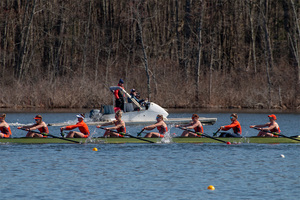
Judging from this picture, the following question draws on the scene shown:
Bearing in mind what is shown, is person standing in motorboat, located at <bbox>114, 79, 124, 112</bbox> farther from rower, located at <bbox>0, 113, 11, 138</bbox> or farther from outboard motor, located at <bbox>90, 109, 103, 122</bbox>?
rower, located at <bbox>0, 113, 11, 138</bbox>

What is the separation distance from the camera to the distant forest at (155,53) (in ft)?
143

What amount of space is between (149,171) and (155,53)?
34.5 m

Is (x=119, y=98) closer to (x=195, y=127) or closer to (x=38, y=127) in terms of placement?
(x=195, y=127)

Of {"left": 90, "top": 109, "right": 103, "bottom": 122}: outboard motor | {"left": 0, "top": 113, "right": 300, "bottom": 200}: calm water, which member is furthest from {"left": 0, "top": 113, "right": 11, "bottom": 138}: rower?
{"left": 90, "top": 109, "right": 103, "bottom": 122}: outboard motor

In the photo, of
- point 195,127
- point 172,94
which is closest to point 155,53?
point 172,94

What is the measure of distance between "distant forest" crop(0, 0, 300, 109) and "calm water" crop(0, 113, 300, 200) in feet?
69.1

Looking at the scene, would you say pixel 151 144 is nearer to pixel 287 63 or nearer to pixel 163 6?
pixel 287 63

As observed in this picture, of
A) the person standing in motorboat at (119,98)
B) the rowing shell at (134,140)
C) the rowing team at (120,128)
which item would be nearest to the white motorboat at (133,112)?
the person standing in motorboat at (119,98)

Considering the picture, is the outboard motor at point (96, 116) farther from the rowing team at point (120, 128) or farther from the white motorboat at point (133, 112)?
the rowing team at point (120, 128)

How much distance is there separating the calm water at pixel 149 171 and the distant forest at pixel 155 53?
21050mm

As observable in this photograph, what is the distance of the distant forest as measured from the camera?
43.7 metres

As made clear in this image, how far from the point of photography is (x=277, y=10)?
56.6 meters

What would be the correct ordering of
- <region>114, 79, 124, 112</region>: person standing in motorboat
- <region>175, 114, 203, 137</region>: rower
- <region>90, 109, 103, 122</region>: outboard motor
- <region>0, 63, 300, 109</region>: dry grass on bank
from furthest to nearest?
<region>0, 63, 300, 109</region>: dry grass on bank < <region>90, 109, 103, 122</region>: outboard motor < <region>114, 79, 124, 112</region>: person standing in motorboat < <region>175, 114, 203, 137</region>: rower

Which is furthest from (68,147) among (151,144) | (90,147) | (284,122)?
(284,122)
